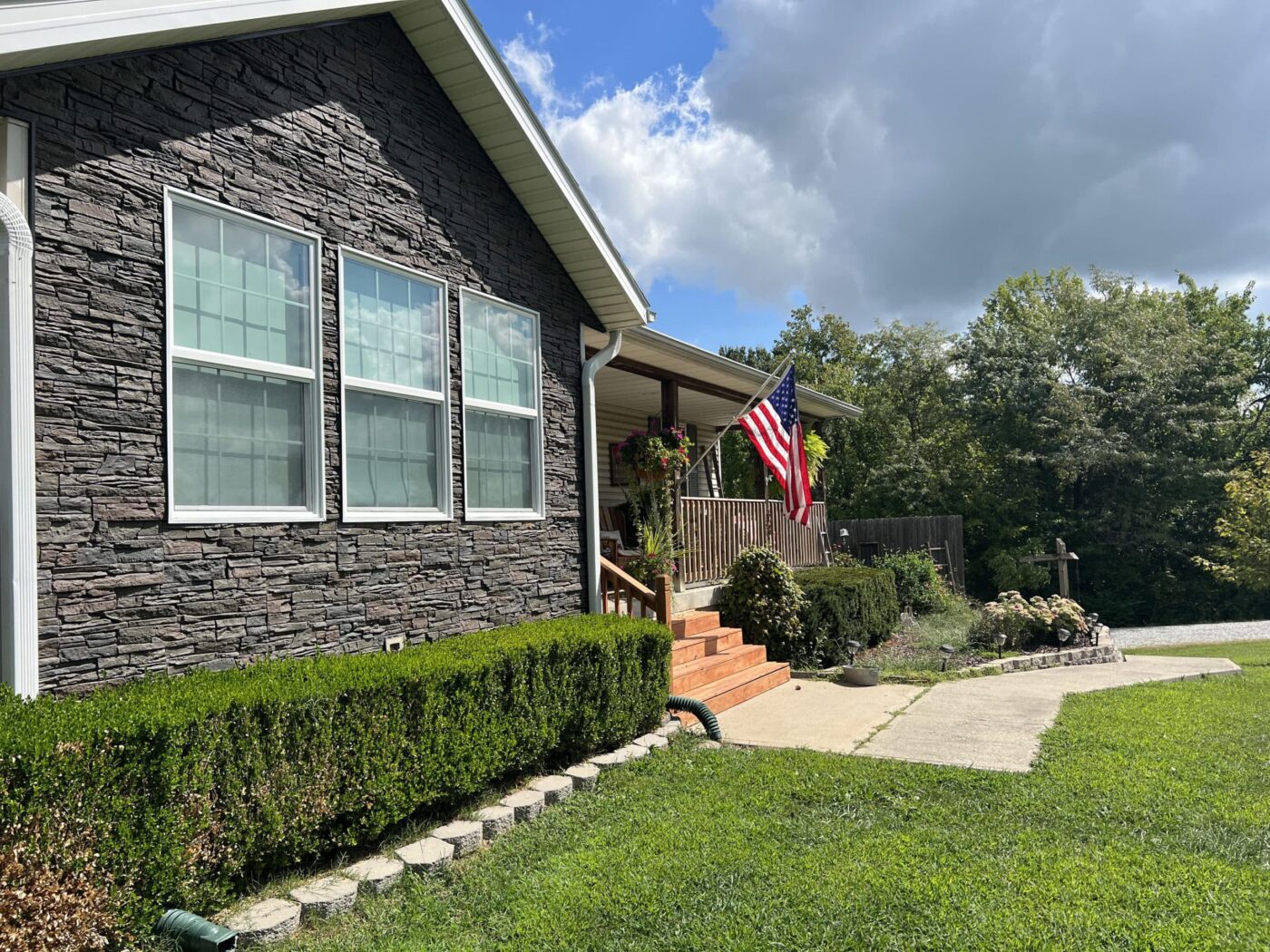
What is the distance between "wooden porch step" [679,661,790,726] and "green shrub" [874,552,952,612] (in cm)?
684

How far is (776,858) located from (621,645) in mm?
2316

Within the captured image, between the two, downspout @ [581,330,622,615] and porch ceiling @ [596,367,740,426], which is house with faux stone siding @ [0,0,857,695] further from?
porch ceiling @ [596,367,740,426]

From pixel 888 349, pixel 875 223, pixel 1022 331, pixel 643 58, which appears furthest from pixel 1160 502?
pixel 643 58

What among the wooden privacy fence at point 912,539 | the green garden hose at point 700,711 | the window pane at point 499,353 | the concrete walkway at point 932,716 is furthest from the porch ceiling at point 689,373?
the wooden privacy fence at point 912,539

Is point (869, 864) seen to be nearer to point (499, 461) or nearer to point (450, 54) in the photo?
point (499, 461)

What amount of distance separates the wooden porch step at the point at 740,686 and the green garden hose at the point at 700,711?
21 centimetres

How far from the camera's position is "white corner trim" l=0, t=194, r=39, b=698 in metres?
3.34

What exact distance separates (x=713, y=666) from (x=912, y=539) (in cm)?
1302

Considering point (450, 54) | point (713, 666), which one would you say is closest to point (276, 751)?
point (450, 54)

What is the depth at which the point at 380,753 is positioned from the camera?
13.4 ft

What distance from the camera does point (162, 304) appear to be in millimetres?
3957

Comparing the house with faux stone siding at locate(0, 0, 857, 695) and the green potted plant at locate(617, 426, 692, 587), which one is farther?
the green potted plant at locate(617, 426, 692, 587)

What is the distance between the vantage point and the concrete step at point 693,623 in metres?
8.79

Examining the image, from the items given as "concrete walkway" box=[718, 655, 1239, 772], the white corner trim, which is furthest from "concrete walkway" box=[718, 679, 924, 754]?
the white corner trim
